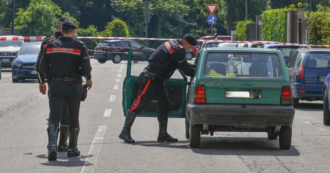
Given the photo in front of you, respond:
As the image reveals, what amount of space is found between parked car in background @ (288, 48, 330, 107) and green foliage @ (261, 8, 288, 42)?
707 inches

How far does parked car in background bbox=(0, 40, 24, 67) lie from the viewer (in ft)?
122

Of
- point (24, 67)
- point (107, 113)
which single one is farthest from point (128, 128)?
point (24, 67)

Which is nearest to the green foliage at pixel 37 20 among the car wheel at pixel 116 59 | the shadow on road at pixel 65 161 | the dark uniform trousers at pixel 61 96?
the car wheel at pixel 116 59

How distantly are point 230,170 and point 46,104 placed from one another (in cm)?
1039

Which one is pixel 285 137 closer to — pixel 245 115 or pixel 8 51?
pixel 245 115

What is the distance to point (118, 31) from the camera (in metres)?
66.1

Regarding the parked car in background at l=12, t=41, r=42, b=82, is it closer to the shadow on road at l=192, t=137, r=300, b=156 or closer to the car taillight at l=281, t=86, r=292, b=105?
the shadow on road at l=192, t=137, r=300, b=156

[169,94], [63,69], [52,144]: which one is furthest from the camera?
[169,94]

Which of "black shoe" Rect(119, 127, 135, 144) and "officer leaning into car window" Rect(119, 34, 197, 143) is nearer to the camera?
"officer leaning into car window" Rect(119, 34, 197, 143)

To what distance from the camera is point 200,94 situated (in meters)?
10.8

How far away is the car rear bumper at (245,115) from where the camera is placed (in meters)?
10.7

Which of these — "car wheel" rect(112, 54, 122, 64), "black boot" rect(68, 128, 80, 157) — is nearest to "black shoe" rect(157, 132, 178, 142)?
"black boot" rect(68, 128, 80, 157)

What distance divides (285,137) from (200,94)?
132 centimetres

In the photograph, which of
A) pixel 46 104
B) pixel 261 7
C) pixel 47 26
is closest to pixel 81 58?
pixel 46 104
